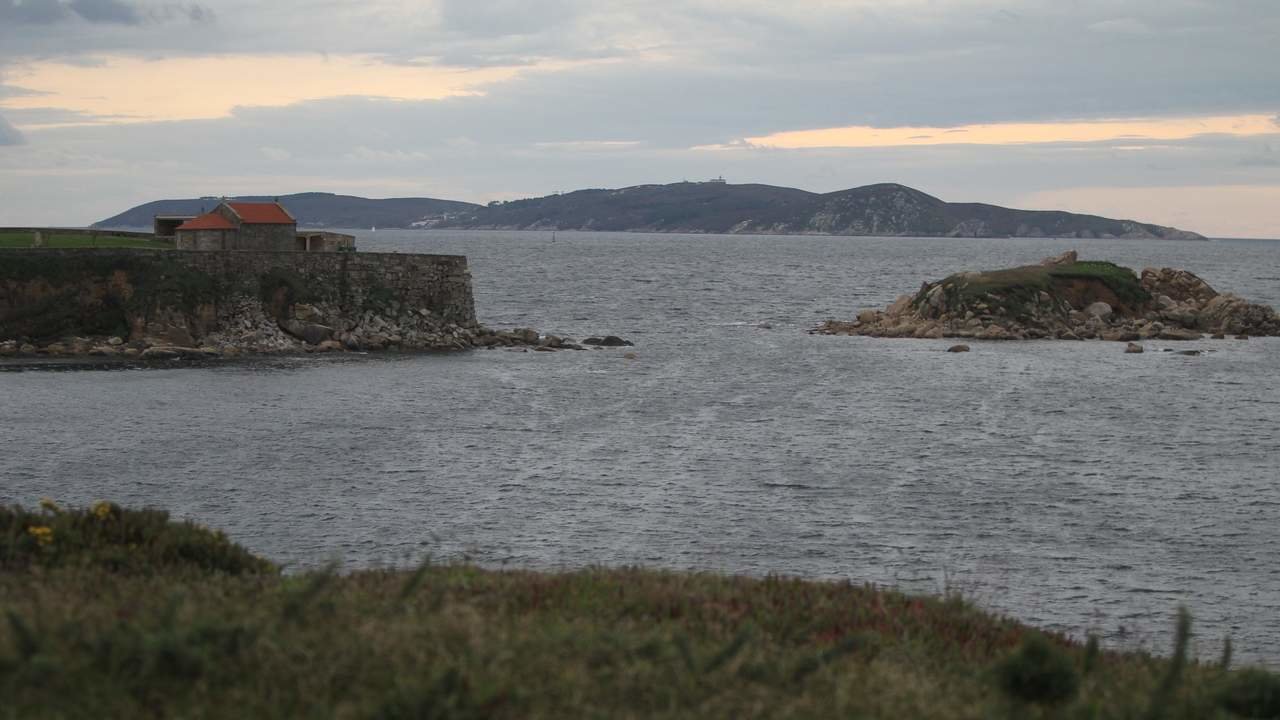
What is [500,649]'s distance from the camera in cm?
1095

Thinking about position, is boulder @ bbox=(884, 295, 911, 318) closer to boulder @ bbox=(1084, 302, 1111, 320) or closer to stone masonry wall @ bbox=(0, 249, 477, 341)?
boulder @ bbox=(1084, 302, 1111, 320)

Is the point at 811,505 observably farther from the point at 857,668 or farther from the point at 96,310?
the point at 96,310

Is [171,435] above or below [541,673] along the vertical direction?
below

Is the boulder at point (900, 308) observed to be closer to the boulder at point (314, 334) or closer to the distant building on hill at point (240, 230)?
the boulder at point (314, 334)

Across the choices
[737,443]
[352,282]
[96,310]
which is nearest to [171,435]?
[737,443]

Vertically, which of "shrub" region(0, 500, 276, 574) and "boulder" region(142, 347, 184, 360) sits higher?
"shrub" region(0, 500, 276, 574)

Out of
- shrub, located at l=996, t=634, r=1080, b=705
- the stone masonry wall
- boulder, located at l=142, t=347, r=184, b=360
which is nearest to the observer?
shrub, located at l=996, t=634, r=1080, b=705

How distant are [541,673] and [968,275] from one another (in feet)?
286

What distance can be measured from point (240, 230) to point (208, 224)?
193 cm

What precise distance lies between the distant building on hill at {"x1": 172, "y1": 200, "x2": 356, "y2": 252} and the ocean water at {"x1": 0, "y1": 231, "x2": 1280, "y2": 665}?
43.7ft

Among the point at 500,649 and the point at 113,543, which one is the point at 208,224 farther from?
the point at 500,649

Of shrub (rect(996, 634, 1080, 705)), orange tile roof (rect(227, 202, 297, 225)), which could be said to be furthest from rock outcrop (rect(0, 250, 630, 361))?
shrub (rect(996, 634, 1080, 705))

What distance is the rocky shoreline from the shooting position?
279 ft

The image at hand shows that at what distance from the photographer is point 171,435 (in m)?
42.5
